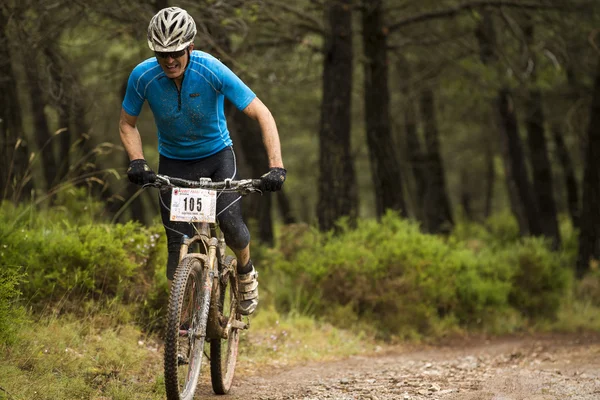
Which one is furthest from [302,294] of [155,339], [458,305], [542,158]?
[542,158]

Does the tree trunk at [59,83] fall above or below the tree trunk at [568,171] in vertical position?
below

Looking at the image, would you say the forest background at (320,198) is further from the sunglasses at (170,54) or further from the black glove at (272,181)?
the sunglasses at (170,54)

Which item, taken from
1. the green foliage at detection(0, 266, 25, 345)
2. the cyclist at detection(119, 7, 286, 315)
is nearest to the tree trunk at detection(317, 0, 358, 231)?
the cyclist at detection(119, 7, 286, 315)

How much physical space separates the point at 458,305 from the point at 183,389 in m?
6.25

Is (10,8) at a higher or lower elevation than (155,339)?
higher

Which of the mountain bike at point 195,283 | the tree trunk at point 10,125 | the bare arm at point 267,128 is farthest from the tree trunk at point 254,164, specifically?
the mountain bike at point 195,283

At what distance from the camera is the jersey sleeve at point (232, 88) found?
5418 millimetres

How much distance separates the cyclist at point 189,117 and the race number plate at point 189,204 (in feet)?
1.03

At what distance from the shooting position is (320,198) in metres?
12.1

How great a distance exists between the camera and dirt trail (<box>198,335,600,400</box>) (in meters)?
5.93

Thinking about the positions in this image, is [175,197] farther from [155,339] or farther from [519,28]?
[519,28]

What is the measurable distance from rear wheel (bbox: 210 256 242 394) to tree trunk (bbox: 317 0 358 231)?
5.87 meters

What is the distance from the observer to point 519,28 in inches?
529

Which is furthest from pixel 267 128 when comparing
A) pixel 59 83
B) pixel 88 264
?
pixel 59 83
